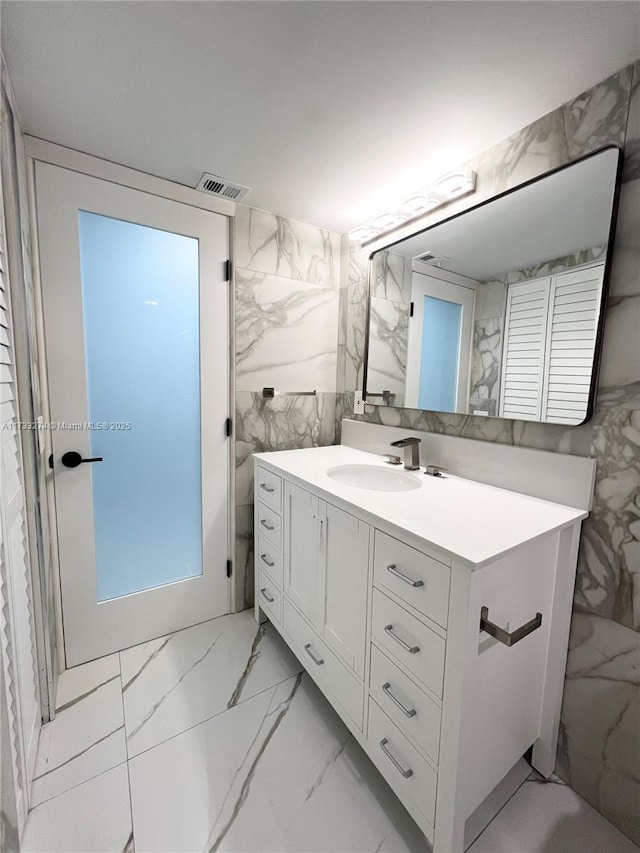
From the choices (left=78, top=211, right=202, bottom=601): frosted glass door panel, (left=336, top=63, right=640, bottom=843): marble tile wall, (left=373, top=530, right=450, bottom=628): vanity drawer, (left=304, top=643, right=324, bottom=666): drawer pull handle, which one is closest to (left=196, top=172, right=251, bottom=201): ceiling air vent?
(left=78, top=211, right=202, bottom=601): frosted glass door panel

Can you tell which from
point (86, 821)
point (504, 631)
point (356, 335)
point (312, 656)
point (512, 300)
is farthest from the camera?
point (356, 335)

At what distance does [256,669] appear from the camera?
1.63 metres

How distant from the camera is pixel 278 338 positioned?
79.7 inches

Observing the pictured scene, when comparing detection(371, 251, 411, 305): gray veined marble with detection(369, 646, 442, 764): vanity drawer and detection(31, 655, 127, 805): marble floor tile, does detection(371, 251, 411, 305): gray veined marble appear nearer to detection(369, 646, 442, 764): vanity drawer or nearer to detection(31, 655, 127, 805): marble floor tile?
detection(369, 646, 442, 764): vanity drawer

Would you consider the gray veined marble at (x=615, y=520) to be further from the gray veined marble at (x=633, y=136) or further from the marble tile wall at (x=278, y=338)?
the marble tile wall at (x=278, y=338)

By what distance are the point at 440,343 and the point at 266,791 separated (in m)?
1.75

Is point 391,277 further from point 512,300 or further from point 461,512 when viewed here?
point 461,512

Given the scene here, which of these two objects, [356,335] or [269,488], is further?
[356,335]

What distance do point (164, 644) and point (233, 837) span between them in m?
0.94

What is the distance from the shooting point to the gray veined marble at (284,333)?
1.92m

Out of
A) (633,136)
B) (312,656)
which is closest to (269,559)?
(312,656)

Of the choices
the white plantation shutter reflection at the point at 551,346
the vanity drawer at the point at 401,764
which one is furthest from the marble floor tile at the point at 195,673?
the white plantation shutter reflection at the point at 551,346

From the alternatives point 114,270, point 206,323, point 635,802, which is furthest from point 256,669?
point 114,270

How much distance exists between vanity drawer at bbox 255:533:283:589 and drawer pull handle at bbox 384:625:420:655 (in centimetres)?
71
